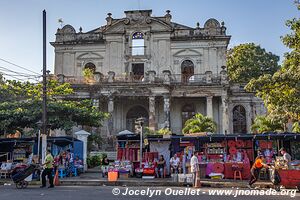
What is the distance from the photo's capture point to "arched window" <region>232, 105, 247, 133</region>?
110ft

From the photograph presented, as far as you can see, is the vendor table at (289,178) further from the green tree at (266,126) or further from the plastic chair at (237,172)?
the green tree at (266,126)

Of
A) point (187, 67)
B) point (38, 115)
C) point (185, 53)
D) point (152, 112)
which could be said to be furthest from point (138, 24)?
point (38, 115)

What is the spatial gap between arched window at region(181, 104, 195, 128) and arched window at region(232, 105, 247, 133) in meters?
3.93

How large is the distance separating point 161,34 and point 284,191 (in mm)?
22753

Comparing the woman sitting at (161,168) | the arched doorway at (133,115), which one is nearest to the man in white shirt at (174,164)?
the woman sitting at (161,168)

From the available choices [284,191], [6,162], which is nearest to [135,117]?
[6,162]

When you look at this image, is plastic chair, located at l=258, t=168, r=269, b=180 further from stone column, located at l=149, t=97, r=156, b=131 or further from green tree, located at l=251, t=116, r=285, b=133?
stone column, located at l=149, t=97, r=156, b=131

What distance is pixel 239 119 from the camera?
3375 centimetres

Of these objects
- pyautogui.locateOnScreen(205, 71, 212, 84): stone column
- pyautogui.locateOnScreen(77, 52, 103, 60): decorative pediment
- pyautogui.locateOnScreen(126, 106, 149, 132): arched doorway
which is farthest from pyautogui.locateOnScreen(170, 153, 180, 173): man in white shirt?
pyautogui.locateOnScreen(77, 52, 103, 60): decorative pediment

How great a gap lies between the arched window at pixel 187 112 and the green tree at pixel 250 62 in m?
9.79

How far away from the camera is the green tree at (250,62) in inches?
1610

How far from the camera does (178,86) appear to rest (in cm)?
3031

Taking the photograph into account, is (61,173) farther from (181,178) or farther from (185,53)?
(185,53)

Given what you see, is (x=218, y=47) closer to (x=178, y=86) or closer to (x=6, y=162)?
(x=178, y=86)
